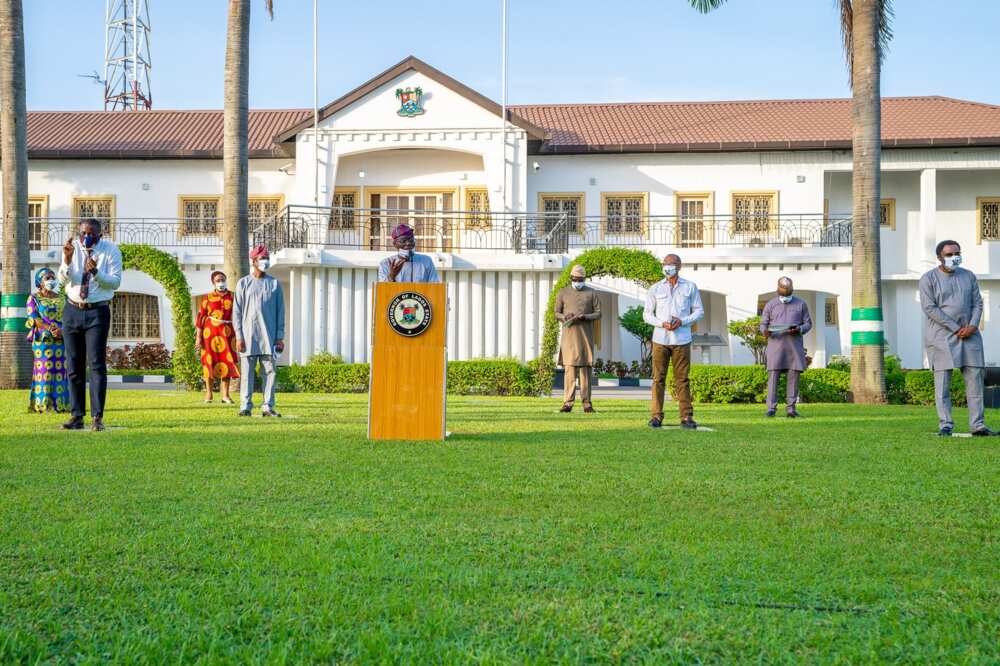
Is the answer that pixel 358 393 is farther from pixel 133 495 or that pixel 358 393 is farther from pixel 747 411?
pixel 133 495

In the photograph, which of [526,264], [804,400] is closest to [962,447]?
[804,400]

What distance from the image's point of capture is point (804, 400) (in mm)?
19000

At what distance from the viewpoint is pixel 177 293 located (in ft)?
59.9

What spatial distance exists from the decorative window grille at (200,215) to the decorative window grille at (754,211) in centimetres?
1564

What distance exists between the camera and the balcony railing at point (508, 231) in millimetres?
28594

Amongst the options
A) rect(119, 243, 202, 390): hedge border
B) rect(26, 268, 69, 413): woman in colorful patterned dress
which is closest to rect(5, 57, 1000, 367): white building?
rect(119, 243, 202, 390): hedge border

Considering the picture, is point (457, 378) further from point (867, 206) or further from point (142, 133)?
point (142, 133)

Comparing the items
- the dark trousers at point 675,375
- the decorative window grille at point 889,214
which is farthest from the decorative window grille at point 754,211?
the dark trousers at point 675,375

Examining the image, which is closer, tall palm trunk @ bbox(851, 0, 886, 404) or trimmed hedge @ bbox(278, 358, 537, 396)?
tall palm trunk @ bbox(851, 0, 886, 404)

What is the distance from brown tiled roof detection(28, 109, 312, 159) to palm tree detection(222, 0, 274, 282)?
36.1 feet

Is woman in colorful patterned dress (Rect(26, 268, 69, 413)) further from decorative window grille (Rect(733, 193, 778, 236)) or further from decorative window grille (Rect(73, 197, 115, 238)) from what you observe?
decorative window grille (Rect(733, 193, 778, 236))

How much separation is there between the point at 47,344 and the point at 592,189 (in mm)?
21140

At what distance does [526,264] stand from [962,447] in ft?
52.1

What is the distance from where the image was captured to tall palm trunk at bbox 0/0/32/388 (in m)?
19.3
